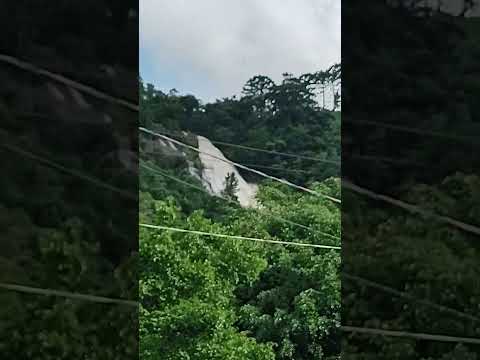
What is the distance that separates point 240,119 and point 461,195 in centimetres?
225

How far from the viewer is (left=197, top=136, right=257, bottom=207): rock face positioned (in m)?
4.11

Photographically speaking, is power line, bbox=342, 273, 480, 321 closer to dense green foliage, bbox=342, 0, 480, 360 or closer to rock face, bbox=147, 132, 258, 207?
dense green foliage, bbox=342, 0, 480, 360

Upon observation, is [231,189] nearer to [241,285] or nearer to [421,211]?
[241,285]

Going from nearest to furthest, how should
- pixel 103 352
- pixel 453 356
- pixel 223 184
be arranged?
pixel 453 356
pixel 103 352
pixel 223 184

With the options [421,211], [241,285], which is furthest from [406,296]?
[241,285]

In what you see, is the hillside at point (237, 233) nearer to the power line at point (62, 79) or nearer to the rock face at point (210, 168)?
the rock face at point (210, 168)

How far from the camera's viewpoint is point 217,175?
412 cm

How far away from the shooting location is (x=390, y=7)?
84.1 inches

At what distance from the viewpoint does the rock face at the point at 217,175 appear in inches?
162

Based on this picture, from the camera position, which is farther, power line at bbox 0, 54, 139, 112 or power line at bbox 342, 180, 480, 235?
power line at bbox 0, 54, 139, 112

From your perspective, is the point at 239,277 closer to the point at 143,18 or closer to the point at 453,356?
the point at 143,18

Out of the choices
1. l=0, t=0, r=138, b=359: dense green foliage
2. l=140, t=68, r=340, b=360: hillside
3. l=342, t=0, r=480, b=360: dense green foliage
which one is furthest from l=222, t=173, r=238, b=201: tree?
l=342, t=0, r=480, b=360: dense green foliage

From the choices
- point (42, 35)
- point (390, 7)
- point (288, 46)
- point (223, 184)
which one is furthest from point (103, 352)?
point (288, 46)

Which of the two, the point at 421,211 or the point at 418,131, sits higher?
the point at 418,131
